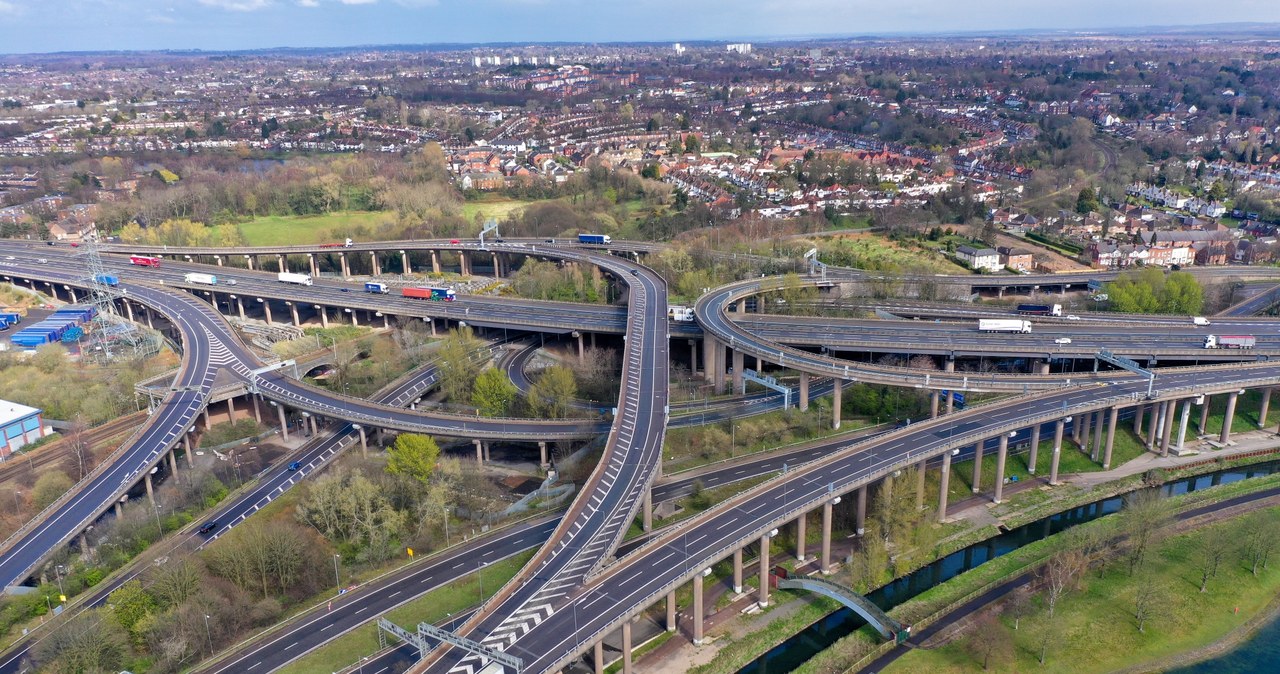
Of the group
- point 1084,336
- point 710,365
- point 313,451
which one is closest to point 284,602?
point 313,451

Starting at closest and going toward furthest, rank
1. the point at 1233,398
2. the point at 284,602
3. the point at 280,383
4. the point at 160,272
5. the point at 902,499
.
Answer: the point at 284,602, the point at 902,499, the point at 1233,398, the point at 280,383, the point at 160,272

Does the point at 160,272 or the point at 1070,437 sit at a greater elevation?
the point at 160,272

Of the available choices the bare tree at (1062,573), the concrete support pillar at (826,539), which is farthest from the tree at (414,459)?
the bare tree at (1062,573)

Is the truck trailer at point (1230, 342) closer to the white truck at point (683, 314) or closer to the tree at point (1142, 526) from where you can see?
the tree at point (1142, 526)

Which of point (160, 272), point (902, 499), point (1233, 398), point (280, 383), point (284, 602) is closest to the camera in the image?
point (284, 602)

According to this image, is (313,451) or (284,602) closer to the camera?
(284,602)

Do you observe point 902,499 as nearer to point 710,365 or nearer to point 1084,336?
point 710,365
